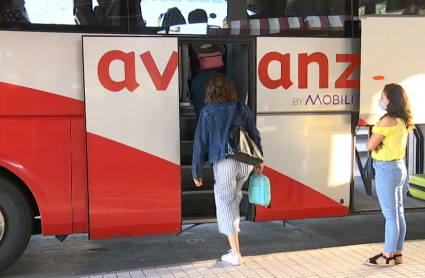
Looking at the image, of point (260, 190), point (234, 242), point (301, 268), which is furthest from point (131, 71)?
point (301, 268)

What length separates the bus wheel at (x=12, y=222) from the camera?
4.67 metres

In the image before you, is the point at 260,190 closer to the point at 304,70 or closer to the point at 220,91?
the point at 220,91

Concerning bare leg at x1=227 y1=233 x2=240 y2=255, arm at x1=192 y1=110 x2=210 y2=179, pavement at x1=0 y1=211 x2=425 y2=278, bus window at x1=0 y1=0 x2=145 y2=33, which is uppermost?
bus window at x1=0 y1=0 x2=145 y2=33

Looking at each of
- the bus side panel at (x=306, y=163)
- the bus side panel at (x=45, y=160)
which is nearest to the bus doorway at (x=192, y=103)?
the bus side panel at (x=306, y=163)

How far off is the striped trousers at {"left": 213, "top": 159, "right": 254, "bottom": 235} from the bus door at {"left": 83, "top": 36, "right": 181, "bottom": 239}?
57 cm

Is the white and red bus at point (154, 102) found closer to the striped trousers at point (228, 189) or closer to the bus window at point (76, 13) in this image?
the bus window at point (76, 13)

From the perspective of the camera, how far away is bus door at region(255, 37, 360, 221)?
17.0 ft

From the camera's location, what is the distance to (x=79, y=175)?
15.8 ft

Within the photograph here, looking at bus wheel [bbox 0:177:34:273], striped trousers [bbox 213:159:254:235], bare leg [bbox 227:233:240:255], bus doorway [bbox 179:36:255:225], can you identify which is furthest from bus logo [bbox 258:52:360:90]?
bus wheel [bbox 0:177:34:273]

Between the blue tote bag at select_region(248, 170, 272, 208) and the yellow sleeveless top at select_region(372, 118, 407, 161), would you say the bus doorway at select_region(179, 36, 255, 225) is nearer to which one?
the blue tote bag at select_region(248, 170, 272, 208)

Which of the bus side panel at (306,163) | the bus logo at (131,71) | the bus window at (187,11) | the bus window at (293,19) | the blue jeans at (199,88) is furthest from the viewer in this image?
the blue jeans at (199,88)

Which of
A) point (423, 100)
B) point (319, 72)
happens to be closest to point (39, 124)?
point (319, 72)

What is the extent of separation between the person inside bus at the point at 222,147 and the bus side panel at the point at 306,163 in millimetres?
650

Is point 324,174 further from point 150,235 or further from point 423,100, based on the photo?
point 150,235
